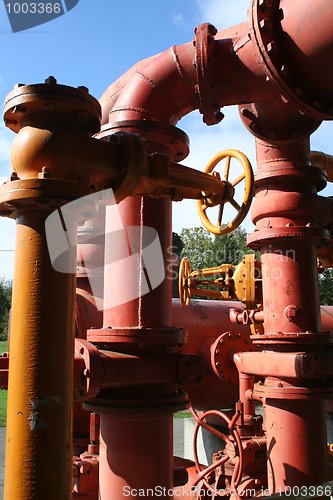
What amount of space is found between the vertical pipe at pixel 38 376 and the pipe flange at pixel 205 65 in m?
1.08

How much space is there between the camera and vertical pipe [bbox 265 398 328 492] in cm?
269

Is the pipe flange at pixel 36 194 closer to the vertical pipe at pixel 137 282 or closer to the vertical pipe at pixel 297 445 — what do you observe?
the vertical pipe at pixel 137 282

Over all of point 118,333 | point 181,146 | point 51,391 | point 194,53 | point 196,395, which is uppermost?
point 194,53

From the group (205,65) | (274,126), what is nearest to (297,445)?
(274,126)

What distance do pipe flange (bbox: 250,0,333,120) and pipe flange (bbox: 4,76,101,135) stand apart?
0.73m

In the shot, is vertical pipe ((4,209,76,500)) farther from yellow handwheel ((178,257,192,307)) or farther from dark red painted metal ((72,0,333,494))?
yellow handwheel ((178,257,192,307))

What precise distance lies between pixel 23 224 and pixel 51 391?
1.52 ft

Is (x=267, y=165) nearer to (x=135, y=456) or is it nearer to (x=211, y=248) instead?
(x=135, y=456)

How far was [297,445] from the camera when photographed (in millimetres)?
2713

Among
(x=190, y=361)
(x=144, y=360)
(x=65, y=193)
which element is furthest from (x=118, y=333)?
(x=65, y=193)

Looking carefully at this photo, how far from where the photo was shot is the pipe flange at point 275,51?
185 cm

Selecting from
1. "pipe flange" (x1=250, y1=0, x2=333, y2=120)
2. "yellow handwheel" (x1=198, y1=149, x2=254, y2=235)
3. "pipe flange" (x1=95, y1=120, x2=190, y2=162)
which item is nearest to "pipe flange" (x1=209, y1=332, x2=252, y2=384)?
"yellow handwheel" (x1=198, y1=149, x2=254, y2=235)

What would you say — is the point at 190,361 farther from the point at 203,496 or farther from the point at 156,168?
the point at 203,496

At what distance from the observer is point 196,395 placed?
14.2 feet
